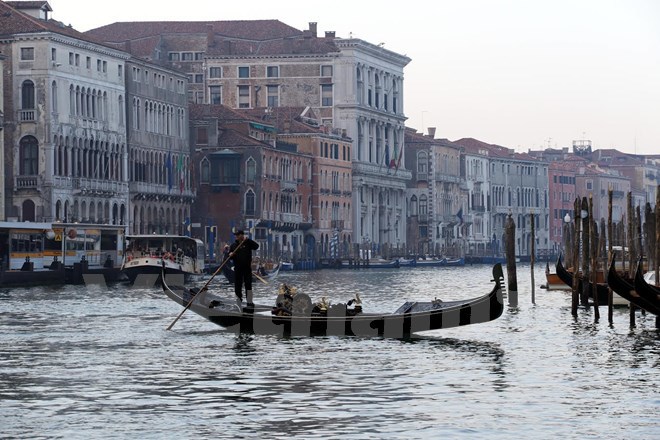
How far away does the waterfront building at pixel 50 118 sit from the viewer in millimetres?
71875

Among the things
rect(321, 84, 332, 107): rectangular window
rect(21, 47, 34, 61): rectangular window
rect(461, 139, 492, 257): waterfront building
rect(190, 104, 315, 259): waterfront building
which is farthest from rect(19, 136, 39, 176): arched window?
rect(461, 139, 492, 257): waterfront building

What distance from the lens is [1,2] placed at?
74312 millimetres

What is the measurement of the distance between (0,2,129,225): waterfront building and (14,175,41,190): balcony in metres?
0.04

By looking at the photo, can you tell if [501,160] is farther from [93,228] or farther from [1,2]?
[93,228]

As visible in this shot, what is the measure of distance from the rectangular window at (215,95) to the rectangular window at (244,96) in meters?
1.12

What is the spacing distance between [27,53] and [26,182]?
5.05m

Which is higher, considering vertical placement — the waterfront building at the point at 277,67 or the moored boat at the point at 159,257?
the waterfront building at the point at 277,67

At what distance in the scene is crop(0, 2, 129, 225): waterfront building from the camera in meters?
71.9

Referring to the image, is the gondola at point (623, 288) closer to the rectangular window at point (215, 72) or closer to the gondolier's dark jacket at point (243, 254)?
the gondolier's dark jacket at point (243, 254)

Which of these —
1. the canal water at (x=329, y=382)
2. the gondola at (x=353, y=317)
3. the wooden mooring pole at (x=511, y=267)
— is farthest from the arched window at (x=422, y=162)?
the gondola at (x=353, y=317)

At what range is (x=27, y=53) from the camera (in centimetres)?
7231

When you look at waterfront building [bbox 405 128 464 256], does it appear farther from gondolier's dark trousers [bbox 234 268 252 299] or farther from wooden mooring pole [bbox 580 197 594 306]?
gondolier's dark trousers [bbox 234 268 252 299]

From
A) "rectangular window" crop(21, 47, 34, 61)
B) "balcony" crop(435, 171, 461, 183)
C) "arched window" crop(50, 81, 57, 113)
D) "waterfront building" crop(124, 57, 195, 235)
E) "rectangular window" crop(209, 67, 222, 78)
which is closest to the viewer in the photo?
"rectangular window" crop(21, 47, 34, 61)

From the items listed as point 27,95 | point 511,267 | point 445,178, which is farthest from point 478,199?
point 511,267
